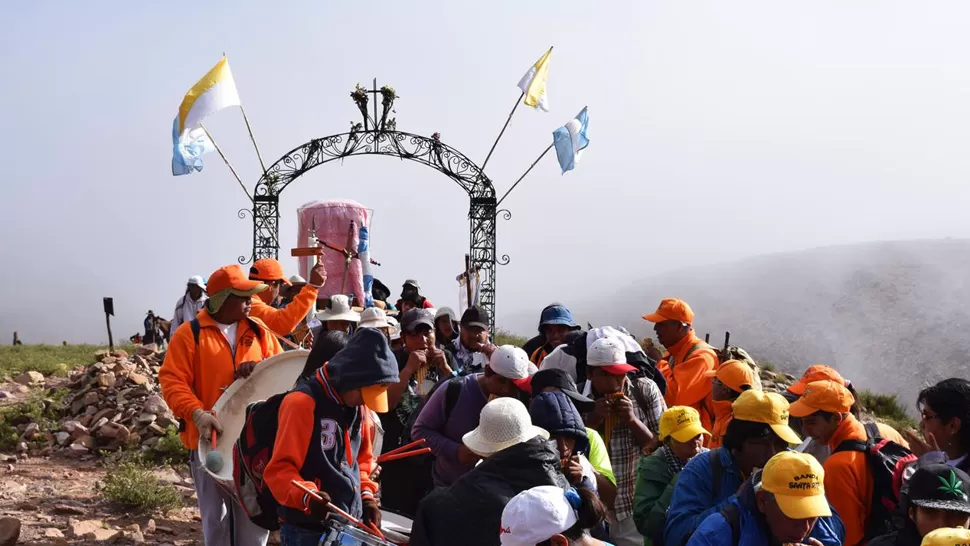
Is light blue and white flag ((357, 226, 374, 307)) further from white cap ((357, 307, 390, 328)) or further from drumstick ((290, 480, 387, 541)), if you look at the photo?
drumstick ((290, 480, 387, 541))

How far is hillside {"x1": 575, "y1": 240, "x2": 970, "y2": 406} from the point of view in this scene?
2455cm

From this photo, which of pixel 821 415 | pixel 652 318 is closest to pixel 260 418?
pixel 821 415

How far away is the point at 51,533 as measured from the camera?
7.78 meters

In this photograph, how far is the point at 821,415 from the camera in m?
4.71

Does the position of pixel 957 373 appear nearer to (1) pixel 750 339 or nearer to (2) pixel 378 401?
(1) pixel 750 339

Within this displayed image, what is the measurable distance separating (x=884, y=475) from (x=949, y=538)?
143 cm

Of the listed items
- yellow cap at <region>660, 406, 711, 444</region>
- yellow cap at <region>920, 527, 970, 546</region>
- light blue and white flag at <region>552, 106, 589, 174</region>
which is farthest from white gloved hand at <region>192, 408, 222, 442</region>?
light blue and white flag at <region>552, 106, 589, 174</region>

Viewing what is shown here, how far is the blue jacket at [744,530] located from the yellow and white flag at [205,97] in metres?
11.3

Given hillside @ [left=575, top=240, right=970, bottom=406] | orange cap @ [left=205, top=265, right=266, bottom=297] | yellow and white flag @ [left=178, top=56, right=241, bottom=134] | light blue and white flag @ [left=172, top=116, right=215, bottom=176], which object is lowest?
hillside @ [left=575, top=240, right=970, bottom=406]

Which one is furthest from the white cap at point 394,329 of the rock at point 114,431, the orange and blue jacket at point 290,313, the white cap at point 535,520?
the rock at point 114,431

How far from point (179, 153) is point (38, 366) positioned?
657 cm

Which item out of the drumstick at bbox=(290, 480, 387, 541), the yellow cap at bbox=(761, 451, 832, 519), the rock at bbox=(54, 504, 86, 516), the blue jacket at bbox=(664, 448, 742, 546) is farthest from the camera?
the rock at bbox=(54, 504, 86, 516)

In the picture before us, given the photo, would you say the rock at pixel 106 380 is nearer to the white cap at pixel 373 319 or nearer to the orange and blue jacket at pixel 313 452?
the white cap at pixel 373 319

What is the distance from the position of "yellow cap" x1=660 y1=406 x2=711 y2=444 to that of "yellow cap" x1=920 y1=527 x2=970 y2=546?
1.67 metres
